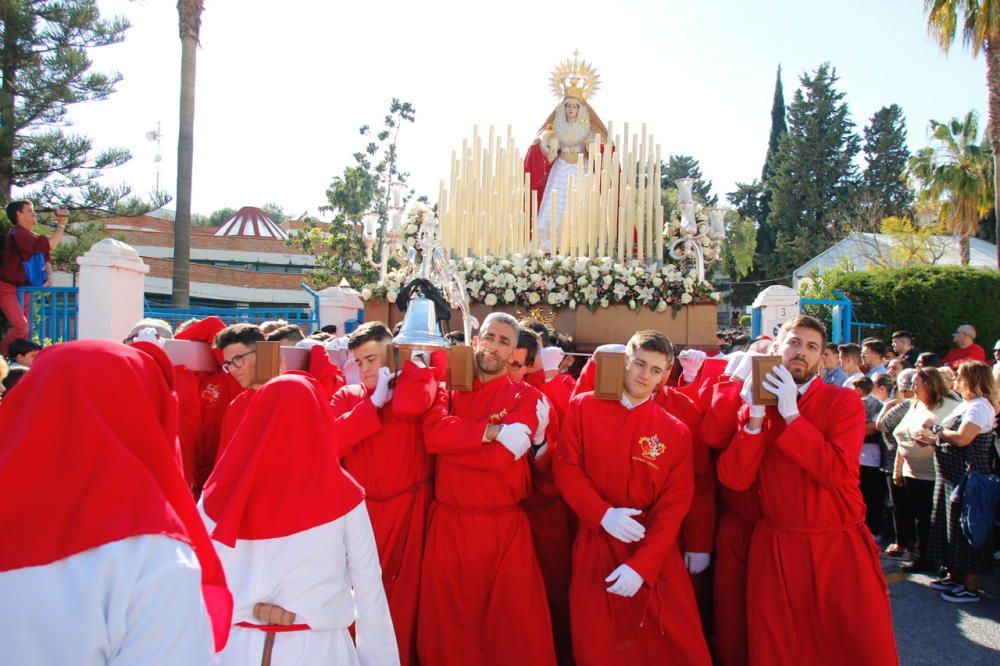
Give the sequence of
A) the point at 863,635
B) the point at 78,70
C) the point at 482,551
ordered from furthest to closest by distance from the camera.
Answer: the point at 78,70 → the point at 482,551 → the point at 863,635

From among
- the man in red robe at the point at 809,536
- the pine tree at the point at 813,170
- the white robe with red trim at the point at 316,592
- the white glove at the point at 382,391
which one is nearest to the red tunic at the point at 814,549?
the man in red robe at the point at 809,536

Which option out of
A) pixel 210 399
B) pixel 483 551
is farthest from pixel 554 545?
pixel 210 399

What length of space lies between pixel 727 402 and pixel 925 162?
92.2ft

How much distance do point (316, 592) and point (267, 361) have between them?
3.89ft

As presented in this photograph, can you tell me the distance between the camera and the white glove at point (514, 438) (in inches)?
146

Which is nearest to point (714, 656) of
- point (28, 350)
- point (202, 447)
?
point (202, 447)

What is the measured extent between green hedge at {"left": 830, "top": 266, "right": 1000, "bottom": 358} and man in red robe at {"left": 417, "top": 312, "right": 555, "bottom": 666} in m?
15.1

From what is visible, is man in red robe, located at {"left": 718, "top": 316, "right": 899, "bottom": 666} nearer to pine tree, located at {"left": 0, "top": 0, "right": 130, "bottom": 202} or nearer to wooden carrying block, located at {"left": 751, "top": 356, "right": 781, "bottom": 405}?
wooden carrying block, located at {"left": 751, "top": 356, "right": 781, "bottom": 405}

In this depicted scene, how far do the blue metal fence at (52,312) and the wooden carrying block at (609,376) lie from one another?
292 inches

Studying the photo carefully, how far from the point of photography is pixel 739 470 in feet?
12.4

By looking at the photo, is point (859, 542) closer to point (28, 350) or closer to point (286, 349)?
point (286, 349)

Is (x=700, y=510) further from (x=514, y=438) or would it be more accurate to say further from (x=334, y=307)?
(x=334, y=307)

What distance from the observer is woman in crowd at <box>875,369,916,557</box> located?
269 inches

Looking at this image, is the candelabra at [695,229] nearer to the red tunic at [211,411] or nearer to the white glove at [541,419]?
the white glove at [541,419]
